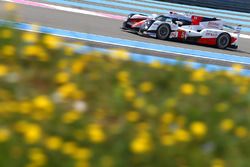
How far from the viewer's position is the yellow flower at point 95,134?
2516mm

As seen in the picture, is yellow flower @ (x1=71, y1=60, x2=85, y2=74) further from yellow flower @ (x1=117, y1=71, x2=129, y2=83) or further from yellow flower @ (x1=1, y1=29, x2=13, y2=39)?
yellow flower @ (x1=1, y1=29, x2=13, y2=39)

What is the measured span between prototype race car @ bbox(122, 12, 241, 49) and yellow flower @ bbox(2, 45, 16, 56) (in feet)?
32.6

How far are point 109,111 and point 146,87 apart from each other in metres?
0.49

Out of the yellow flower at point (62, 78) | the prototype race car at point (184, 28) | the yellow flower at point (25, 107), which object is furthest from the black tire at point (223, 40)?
the yellow flower at point (25, 107)

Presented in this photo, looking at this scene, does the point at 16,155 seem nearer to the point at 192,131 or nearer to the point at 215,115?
the point at 192,131

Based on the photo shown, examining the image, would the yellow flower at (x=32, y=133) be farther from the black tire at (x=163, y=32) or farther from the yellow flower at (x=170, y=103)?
the black tire at (x=163, y=32)

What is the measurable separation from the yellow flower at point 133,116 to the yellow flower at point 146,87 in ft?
1.21

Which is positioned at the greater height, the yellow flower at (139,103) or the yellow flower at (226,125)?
the yellow flower at (139,103)

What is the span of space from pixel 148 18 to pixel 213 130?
35.0ft

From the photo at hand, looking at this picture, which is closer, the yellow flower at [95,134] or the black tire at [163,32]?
the yellow flower at [95,134]

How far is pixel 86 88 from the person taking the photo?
3178 millimetres

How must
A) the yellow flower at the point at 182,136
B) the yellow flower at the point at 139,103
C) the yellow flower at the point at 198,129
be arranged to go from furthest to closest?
the yellow flower at the point at 139,103, the yellow flower at the point at 198,129, the yellow flower at the point at 182,136

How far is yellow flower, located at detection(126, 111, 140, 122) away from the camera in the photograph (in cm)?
289

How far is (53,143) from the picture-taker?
2.39m
